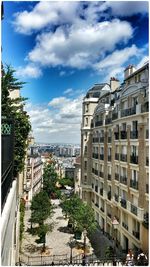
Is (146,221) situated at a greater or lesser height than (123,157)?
lesser

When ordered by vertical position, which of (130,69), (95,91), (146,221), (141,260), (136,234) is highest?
(130,69)

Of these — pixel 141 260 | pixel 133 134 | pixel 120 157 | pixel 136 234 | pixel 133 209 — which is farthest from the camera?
pixel 120 157

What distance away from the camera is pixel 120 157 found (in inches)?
395

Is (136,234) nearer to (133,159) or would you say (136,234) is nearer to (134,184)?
(134,184)

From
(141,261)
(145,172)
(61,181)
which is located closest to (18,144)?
(145,172)

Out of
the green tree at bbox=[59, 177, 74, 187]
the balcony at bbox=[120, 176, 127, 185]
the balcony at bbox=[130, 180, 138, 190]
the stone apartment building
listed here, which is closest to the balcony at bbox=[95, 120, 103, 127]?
the stone apartment building

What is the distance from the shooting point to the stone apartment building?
826 cm

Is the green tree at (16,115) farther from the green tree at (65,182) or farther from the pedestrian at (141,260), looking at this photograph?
the green tree at (65,182)

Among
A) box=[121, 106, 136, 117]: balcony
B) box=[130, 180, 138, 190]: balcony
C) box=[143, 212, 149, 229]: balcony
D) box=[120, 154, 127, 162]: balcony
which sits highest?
box=[121, 106, 136, 117]: balcony

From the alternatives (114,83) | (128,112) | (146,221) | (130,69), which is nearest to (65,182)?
(114,83)

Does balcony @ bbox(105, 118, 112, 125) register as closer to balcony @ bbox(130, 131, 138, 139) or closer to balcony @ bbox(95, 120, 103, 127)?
balcony @ bbox(95, 120, 103, 127)

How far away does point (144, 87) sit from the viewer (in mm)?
8641

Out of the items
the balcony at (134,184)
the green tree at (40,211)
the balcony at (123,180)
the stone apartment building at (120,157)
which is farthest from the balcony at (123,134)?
the green tree at (40,211)

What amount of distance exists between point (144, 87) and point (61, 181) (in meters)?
20.5
